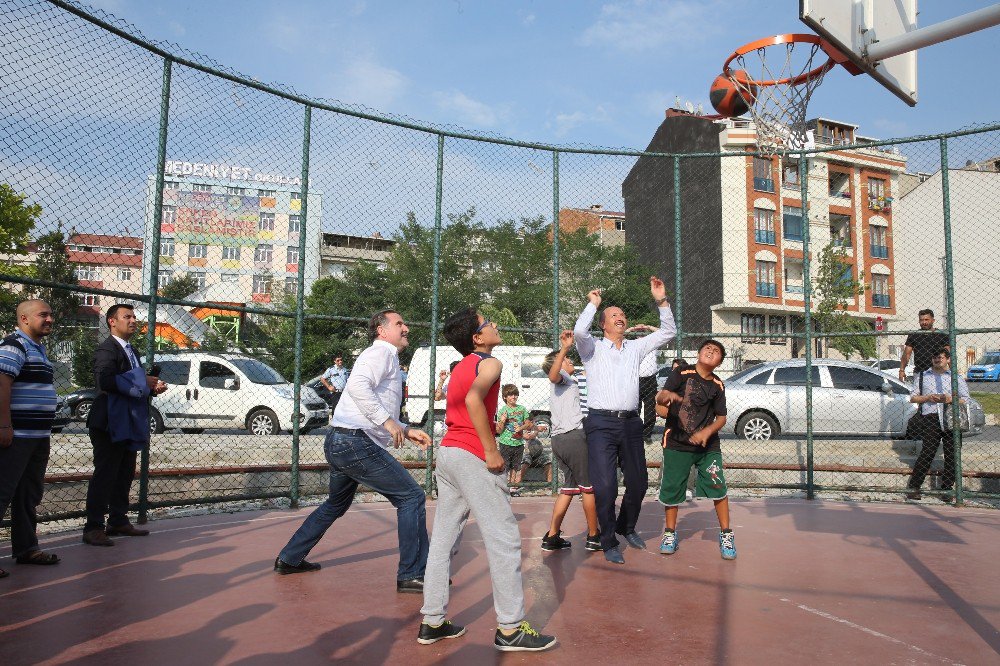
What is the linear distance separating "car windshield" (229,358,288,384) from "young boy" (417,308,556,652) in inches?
391

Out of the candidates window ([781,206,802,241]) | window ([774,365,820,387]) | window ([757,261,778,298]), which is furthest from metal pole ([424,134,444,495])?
window ([781,206,802,241])

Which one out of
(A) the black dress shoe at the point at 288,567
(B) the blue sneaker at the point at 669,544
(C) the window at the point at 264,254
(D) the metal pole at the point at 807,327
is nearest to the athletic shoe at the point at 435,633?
(A) the black dress shoe at the point at 288,567

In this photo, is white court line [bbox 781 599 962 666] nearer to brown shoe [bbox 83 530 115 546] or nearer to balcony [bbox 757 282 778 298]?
brown shoe [bbox 83 530 115 546]

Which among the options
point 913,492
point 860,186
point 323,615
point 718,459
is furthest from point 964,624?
point 860,186

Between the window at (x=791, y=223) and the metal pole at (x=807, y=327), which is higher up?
the window at (x=791, y=223)

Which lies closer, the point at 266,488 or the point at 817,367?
the point at 266,488

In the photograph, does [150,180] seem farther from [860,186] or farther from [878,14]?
[860,186]

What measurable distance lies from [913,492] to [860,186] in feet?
125

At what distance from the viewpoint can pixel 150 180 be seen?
23.1ft

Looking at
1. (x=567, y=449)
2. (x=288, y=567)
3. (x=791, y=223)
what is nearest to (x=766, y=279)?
(x=791, y=223)

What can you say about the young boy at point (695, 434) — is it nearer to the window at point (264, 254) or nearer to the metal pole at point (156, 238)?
the metal pole at point (156, 238)

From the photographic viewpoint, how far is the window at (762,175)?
11867 mm

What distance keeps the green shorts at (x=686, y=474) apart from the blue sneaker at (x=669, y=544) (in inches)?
10.2

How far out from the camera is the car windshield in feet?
44.4
